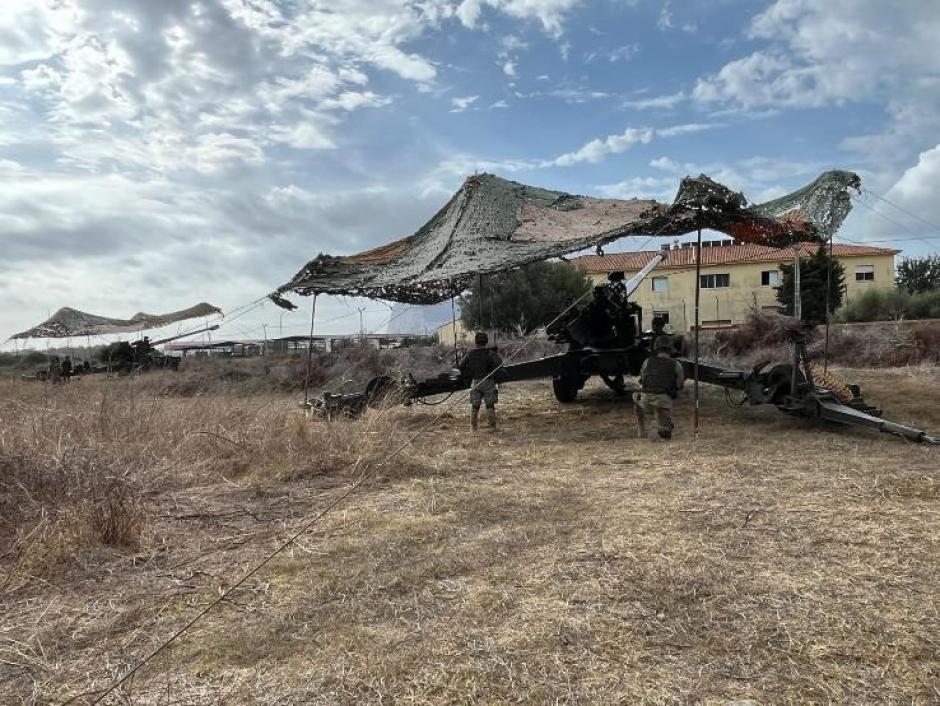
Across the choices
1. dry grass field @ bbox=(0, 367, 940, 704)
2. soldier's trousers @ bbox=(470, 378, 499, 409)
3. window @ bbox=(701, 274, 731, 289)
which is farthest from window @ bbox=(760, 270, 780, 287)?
dry grass field @ bbox=(0, 367, 940, 704)

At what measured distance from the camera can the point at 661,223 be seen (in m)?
8.34

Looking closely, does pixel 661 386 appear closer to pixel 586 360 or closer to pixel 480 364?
pixel 586 360

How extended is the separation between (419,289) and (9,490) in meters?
8.37

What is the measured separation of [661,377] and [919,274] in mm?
46126

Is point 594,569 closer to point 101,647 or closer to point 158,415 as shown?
point 101,647

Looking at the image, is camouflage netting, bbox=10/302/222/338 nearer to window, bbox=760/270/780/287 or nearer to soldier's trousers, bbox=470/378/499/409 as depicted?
soldier's trousers, bbox=470/378/499/409

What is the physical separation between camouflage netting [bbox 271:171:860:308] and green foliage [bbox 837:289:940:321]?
64.1 ft

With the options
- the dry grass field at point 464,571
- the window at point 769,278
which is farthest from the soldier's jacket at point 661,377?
the window at point 769,278

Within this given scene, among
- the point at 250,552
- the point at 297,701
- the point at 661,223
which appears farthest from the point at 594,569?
the point at 661,223

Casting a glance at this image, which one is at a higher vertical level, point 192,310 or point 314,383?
point 192,310

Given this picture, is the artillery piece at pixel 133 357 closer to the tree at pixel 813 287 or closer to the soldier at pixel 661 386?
the soldier at pixel 661 386

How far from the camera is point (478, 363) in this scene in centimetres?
972

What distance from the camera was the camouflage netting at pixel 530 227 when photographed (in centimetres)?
834

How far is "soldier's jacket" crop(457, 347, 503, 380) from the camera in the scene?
31.8ft
